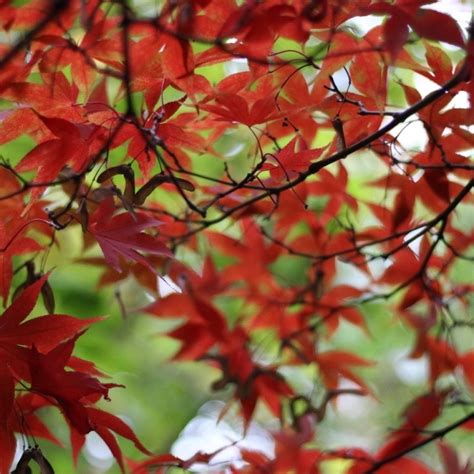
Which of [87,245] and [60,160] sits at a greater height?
[60,160]

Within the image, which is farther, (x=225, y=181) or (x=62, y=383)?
(x=225, y=181)

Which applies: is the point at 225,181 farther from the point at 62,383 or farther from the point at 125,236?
the point at 62,383

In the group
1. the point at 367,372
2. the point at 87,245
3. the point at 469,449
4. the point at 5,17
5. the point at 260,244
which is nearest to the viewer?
the point at 5,17

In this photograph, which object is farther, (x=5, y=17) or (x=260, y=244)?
(x=260, y=244)

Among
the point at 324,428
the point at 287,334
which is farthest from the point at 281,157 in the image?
the point at 324,428

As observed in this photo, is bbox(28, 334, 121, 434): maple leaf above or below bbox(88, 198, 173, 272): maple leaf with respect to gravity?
below

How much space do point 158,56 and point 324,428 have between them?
221cm

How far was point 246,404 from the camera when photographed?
95cm

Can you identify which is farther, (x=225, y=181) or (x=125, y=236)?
(x=225, y=181)

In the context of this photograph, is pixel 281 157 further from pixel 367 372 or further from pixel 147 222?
pixel 367 372

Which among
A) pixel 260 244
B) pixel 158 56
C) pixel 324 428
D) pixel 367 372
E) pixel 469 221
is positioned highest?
pixel 158 56

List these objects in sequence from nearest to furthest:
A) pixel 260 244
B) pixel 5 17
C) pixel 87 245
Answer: pixel 5 17 < pixel 87 245 < pixel 260 244

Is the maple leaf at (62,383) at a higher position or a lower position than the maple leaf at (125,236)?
lower

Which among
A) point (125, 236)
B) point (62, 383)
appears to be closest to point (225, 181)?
point (125, 236)
